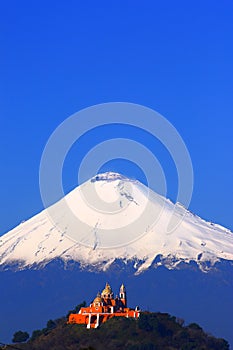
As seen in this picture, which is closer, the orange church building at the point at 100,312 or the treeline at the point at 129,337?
the treeline at the point at 129,337

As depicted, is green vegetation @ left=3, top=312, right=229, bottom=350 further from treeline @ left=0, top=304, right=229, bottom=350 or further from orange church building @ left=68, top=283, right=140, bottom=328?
orange church building @ left=68, top=283, right=140, bottom=328

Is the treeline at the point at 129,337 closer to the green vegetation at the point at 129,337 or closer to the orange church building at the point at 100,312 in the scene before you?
the green vegetation at the point at 129,337

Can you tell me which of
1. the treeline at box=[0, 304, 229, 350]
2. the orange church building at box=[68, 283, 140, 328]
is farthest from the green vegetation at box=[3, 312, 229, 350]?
the orange church building at box=[68, 283, 140, 328]

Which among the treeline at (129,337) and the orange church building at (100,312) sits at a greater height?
the orange church building at (100,312)

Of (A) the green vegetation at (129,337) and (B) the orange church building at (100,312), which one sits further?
(B) the orange church building at (100,312)

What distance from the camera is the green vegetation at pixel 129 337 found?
88.4m

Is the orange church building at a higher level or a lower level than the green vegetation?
higher

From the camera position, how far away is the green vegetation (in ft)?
290

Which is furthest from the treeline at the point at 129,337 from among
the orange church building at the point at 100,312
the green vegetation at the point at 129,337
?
the orange church building at the point at 100,312

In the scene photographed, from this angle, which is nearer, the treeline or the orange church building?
the treeline

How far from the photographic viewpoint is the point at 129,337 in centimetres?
8988

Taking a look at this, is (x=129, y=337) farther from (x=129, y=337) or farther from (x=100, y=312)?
(x=100, y=312)

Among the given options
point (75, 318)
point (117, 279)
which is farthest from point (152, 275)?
point (75, 318)

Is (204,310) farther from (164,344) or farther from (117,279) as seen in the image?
(164,344)
